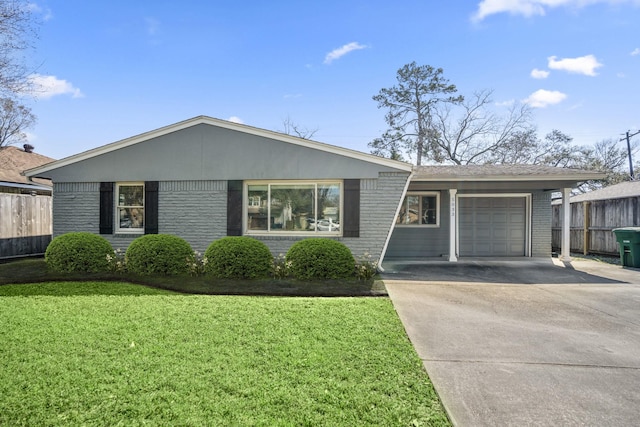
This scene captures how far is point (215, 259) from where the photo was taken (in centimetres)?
794

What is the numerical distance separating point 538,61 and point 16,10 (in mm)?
20106

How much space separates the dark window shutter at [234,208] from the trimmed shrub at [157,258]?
1457 mm

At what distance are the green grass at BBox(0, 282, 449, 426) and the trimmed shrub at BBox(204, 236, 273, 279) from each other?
7.17 ft

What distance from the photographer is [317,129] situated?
2741 cm

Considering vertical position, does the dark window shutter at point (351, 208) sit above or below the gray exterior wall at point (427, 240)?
above

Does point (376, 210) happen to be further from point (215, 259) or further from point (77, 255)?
point (77, 255)

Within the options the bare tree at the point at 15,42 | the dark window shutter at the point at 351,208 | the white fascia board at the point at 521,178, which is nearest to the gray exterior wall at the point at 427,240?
the white fascia board at the point at 521,178

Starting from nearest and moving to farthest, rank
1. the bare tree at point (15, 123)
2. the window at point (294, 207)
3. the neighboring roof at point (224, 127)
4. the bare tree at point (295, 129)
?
1. the neighboring roof at point (224, 127)
2. the window at point (294, 207)
3. the bare tree at point (15, 123)
4. the bare tree at point (295, 129)

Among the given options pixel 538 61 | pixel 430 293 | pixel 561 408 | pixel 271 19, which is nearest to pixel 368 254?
pixel 430 293

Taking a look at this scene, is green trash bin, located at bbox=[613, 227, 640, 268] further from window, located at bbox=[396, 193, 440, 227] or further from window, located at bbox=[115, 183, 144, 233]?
window, located at bbox=[115, 183, 144, 233]


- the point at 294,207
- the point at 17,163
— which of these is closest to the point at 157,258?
the point at 294,207

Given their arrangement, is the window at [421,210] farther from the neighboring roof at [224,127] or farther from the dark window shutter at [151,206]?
the dark window shutter at [151,206]

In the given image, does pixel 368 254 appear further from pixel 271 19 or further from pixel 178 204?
pixel 271 19

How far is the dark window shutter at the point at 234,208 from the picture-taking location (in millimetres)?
9234
